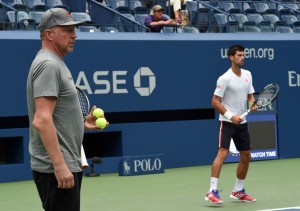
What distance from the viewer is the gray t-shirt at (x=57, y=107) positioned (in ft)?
15.5

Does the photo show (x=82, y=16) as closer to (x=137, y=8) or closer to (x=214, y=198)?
(x=137, y=8)

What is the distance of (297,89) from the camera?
53.3 ft

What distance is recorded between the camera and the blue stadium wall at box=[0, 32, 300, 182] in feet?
42.9

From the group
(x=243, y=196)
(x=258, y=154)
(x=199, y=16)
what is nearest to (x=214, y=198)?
(x=243, y=196)

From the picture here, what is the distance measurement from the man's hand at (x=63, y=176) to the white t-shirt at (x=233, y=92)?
5544mm

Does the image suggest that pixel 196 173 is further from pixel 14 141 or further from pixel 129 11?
pixel 129 11

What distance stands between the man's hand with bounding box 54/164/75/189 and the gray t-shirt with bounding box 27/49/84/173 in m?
0.14

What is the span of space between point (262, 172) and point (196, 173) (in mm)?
1087

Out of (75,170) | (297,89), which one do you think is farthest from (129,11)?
(75,170)

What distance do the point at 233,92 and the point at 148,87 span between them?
14.6ft

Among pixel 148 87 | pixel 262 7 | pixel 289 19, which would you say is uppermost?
pixel 262 7

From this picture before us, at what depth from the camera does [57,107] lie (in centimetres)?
479

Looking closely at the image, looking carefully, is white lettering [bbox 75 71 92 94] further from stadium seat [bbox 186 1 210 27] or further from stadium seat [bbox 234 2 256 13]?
stadium seat [bbox 234 2 256 13]

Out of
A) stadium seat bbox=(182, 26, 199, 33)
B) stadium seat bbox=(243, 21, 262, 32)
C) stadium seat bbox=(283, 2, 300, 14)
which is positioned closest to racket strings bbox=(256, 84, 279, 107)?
stadium seat bbox=(182, 26, 199, 33)
